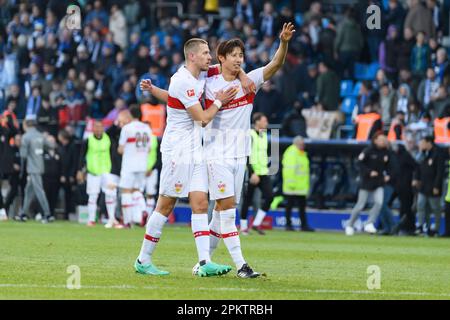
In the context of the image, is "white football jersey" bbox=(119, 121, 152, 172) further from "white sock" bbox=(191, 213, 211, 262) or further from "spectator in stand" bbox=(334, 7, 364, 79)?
"white sock" bbox=(191, 213, 211, 262)

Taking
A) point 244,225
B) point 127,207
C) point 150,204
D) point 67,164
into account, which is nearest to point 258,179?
point 244,225

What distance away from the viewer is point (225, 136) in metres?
13.1

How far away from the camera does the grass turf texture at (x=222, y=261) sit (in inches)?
438

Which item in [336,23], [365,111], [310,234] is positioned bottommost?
[310,234]

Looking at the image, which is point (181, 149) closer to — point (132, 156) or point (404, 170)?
point (132, 156)

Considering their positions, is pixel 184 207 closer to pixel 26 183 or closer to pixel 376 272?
pixel 26 183

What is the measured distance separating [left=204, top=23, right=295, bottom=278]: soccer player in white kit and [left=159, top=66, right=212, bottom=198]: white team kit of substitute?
4.9 inches

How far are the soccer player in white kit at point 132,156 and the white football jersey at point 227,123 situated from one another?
11576mm

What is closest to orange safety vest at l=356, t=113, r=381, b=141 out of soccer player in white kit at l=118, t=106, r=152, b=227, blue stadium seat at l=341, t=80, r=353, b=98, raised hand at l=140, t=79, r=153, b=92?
blue stadium seat at l=341, t=80, r=353, b=98

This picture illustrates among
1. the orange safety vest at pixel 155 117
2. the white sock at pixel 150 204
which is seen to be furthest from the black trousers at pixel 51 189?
the white sock at pixel 150 204

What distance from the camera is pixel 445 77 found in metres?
28.3
